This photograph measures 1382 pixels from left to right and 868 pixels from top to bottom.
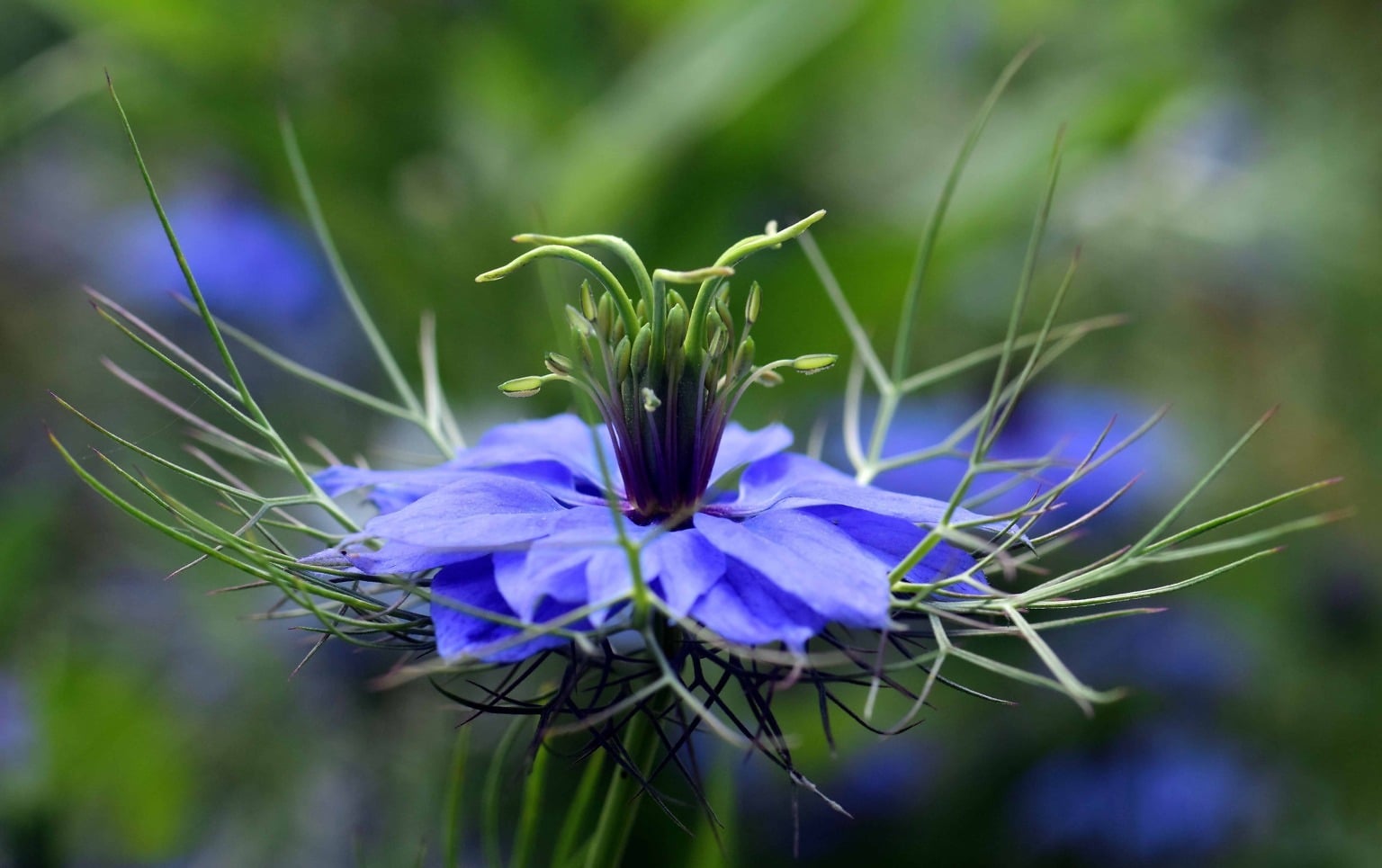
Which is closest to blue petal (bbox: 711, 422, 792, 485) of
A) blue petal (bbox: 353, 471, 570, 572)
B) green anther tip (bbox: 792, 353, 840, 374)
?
green anther tip (bbox: 792, 353, 840, 374)

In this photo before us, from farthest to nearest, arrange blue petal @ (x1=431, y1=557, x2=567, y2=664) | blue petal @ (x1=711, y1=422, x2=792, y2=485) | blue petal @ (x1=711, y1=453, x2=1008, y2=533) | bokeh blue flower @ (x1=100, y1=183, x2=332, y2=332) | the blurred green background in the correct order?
bokeh blue flower @ (x1=100, y1=183, x2=332, y2=332) < the blurred green background < blue petal @ (x1=711, y1=422, x2=792, y2=485) < blue petal @ (x1=711, y1=453, x2=1008, y2=533) < blue petal @ (x1=431, y1=557, x2=567, y2=664)

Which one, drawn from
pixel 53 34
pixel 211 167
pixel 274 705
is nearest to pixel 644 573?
pixel 274 705

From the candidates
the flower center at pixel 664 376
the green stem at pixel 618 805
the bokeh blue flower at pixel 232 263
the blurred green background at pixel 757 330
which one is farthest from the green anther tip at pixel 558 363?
the bokeh blue flower at pixel 232 263

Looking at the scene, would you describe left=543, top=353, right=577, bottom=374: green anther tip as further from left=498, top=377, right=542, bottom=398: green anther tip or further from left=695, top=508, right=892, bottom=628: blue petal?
left=695, top=508, right=892, bottom=628: blue petal

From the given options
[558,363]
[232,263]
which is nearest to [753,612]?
[558,363]

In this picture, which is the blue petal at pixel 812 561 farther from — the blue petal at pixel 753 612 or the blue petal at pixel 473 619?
the blue petal at pixel 473 619

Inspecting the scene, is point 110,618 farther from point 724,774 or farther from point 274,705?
point 724,774
